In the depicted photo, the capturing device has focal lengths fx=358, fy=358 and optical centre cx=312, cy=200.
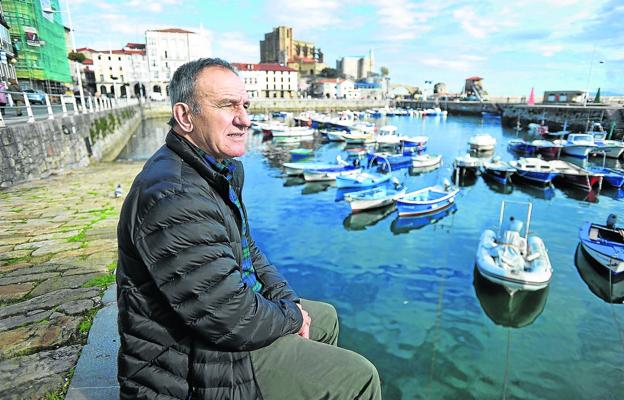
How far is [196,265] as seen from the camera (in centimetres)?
157

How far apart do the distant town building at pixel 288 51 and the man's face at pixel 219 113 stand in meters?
127

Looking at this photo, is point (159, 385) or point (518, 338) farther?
point (518, 338)

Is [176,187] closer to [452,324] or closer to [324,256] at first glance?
[452,324]

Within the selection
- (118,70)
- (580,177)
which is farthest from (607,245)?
(118,70)

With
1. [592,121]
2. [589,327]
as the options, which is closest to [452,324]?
[589,327]

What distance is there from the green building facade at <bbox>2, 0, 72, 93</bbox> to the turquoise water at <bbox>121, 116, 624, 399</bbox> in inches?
1018

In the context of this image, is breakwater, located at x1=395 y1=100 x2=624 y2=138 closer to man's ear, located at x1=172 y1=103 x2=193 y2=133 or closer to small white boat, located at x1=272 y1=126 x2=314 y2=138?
small white boat, located at x1=272 y1=126 x2=314 y2=138

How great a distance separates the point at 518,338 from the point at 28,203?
11257 mm

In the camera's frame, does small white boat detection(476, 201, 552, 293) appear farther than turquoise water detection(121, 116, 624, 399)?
Yes

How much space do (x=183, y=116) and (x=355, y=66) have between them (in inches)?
6075

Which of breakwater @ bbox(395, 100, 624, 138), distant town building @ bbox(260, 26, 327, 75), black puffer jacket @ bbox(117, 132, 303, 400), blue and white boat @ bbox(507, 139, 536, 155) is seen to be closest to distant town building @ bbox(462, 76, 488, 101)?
breakwater @ bbox(395, 100, 624, 138)

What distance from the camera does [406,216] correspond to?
51.1ft

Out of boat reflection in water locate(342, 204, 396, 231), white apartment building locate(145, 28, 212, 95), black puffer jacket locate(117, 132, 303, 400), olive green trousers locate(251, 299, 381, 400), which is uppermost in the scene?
white apartment building locate(145, 28, 212, 95)

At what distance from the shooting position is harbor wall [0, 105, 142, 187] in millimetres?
9570
